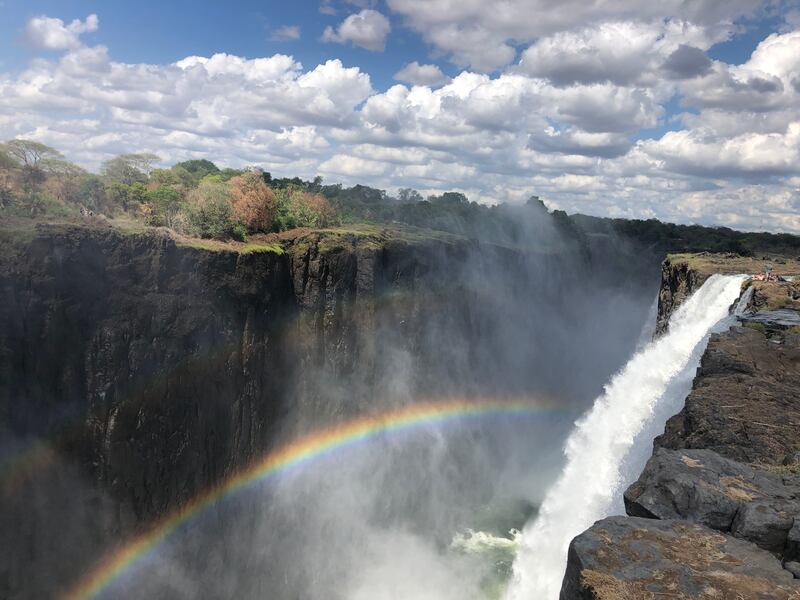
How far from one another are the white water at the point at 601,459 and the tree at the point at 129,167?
3790cm

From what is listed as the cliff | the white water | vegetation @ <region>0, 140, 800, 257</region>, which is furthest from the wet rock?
vegetation @ <region>0, 140, 800, 257</region>

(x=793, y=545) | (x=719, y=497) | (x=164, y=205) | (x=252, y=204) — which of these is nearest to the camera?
(x=793, y=545)

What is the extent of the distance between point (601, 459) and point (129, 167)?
41.8 metres

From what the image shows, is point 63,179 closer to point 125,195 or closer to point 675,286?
point 125,195

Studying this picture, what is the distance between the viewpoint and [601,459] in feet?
52.3

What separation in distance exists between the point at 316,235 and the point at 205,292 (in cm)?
1094

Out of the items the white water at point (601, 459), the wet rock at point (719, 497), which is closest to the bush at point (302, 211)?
the white water at point (601, 459)

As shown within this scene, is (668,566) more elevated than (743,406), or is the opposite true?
(743,406)

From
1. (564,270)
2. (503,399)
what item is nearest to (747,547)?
(503,399)

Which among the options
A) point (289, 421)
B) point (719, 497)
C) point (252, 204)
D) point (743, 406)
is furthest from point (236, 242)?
point (719, 497)

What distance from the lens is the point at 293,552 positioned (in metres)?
33.7

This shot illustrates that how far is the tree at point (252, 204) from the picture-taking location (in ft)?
111

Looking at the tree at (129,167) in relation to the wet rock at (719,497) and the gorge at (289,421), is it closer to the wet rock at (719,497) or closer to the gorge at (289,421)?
the gorge at (289,421)

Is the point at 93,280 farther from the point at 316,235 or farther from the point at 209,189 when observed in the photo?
the point at 316,235
